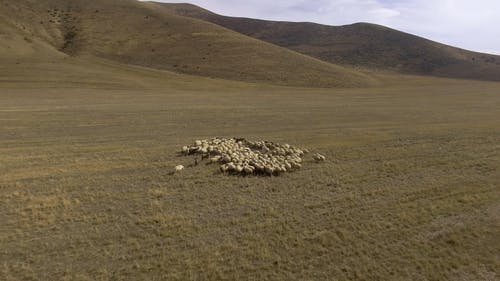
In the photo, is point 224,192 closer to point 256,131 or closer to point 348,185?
point 348,185

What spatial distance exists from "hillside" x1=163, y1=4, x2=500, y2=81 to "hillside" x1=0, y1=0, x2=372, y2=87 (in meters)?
40.0

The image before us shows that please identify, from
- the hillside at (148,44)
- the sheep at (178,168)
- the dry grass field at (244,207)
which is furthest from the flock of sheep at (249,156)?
the hillside at (148,44)

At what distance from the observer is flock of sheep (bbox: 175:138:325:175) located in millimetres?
15492

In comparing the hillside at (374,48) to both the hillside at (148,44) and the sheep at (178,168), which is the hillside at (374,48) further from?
the sheep at (178,168)

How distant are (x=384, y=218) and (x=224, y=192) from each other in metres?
4.98

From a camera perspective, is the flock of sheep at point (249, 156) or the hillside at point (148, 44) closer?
the flock of sheep at point (249, 156)

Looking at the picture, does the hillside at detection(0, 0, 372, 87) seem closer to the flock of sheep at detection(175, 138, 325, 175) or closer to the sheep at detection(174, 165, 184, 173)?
the flock of sheep at detection(175, 138, 325, 175)

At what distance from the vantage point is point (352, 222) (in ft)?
36.9

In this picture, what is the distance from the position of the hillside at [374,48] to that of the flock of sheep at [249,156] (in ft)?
327

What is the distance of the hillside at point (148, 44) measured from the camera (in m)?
68.0

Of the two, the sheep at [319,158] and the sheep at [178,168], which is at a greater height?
the sheep at [319,158]

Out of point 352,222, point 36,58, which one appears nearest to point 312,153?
point 352,222

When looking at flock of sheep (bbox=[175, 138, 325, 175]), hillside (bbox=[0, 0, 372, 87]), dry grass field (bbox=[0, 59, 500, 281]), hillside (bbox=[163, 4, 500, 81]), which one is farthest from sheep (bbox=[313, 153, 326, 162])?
hillside (bbox=[163, 4, 500, 81])

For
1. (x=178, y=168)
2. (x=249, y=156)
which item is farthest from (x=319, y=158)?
(x=178, y=168)
